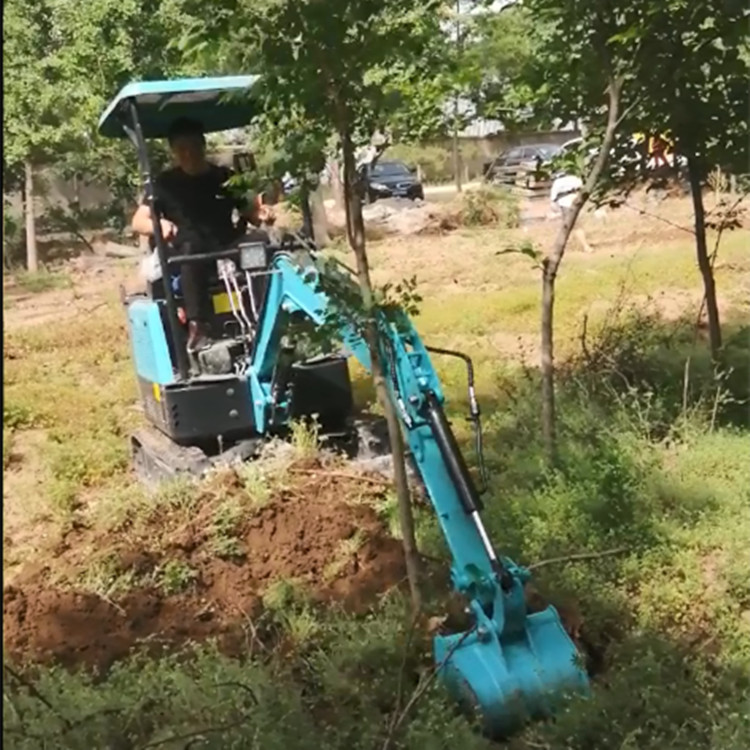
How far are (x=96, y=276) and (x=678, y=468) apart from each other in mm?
15905

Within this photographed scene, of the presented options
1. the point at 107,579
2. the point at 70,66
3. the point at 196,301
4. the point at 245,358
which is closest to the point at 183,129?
the point at 196,301

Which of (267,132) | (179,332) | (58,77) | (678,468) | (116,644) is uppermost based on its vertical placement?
(58,77)

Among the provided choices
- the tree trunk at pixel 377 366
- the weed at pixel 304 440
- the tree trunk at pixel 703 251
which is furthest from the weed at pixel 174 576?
the tree trunk at pixel 703 251

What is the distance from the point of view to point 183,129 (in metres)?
7.27

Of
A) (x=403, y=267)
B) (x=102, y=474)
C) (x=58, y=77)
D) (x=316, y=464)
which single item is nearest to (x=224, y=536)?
(x=316, y=464)

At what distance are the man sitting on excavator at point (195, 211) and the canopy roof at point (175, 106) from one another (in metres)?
0.13

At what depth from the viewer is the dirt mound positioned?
18.1 feet

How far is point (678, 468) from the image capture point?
6.49 metres

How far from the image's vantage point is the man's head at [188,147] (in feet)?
23.6

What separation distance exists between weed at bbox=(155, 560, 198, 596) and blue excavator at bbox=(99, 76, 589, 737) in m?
0.98

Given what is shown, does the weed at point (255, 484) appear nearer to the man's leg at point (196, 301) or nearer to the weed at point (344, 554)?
the weed at point (344, 554)

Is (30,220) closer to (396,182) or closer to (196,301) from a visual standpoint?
(396,182)

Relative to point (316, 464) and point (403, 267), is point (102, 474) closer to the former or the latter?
point (316, 464)

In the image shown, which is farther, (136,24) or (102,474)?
(136,24)
